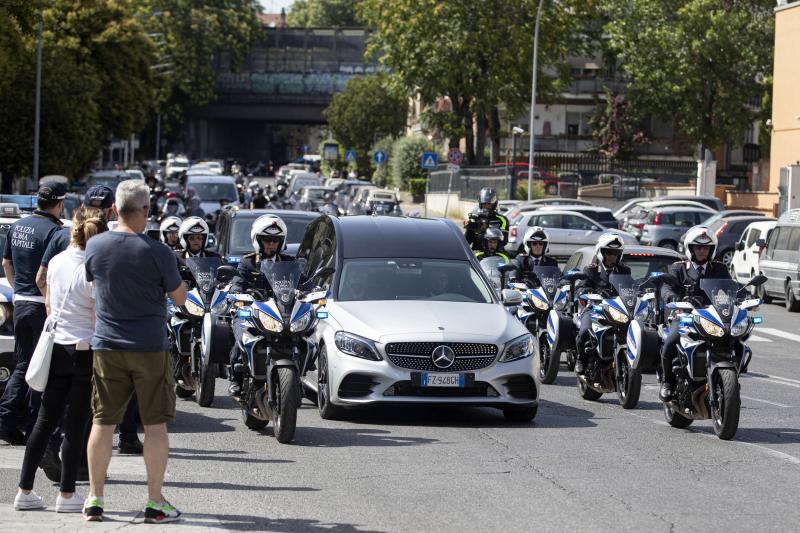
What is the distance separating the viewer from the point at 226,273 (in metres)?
13.3

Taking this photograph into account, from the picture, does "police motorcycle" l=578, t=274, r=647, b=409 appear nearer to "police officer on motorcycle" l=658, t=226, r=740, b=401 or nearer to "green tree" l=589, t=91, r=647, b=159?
"police officer on motorcycle" l=658, t=226, r=740, b=401

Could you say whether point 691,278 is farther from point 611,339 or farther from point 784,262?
point 784,262

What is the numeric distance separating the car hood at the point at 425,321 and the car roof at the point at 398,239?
74 cm

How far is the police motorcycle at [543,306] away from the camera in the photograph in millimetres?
16672

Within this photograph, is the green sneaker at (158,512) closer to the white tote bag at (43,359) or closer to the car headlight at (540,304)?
the white tote bag at (43,359)

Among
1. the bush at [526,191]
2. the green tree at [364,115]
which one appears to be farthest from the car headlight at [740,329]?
the green tree at [364,115]

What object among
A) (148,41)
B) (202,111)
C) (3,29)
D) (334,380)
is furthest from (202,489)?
(202,111)

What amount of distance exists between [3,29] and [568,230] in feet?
53.8

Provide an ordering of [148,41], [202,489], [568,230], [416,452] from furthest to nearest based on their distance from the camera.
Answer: [148,41] < [568,230] < [416,452] < [202,489]

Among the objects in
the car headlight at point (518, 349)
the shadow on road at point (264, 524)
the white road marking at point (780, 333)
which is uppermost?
the car headlight at point (518, 349)

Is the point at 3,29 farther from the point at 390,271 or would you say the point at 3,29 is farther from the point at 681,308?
the point at 681,308

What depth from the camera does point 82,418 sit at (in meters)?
8.55

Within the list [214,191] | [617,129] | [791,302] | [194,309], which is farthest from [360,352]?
[617,129]

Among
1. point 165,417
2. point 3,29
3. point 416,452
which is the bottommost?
point 416,452
